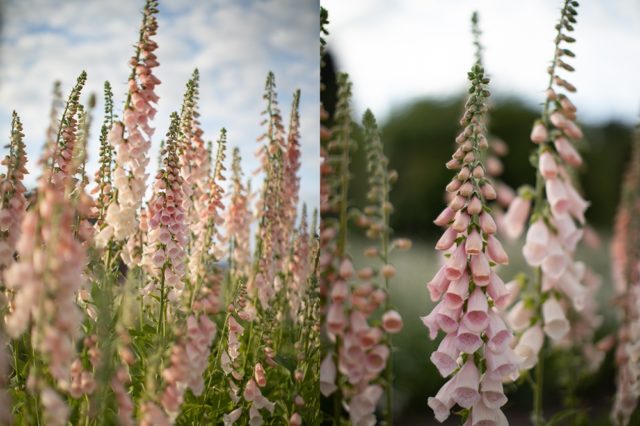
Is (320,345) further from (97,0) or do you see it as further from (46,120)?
(97,0)

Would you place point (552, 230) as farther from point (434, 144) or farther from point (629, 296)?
point (434, 144)

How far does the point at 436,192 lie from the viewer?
3.14 m

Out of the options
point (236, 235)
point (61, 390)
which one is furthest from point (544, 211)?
point (61, 390)

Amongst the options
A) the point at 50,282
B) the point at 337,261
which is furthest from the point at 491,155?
the point at 50,282

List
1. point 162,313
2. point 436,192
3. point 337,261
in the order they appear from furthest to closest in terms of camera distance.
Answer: point 436,192
point 337,261
point 162,313

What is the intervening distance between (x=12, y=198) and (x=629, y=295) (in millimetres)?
2522

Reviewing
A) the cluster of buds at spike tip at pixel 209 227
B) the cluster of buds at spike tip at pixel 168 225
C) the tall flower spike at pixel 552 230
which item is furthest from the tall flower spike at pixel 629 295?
the cluster of buds at spike tip at pixel 168 225

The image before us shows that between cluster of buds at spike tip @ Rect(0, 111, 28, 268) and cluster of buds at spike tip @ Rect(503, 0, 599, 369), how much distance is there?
1544mm

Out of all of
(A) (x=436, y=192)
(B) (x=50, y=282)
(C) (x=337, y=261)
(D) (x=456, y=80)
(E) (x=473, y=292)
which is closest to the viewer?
(B) (x=50, y=282)

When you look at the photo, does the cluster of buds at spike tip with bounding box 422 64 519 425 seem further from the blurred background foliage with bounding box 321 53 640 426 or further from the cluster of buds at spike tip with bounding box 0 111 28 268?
the cluster of buds at spike tip with bounding box 0 111 28 268

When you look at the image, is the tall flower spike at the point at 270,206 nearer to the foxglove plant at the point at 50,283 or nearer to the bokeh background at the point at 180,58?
the bokeh background at the point at 180,58

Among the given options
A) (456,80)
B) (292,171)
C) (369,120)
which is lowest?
(292,171)

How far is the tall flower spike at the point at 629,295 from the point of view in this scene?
276 cm

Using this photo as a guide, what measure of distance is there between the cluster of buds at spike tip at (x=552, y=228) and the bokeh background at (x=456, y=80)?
517 millimetres
